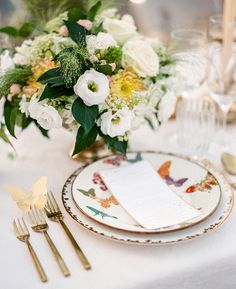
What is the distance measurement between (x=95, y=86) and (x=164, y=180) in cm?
28

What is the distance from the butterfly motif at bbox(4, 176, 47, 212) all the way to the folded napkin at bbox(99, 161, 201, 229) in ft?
0.51

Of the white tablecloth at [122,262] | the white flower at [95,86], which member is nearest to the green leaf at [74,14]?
the white flower at [95,86]

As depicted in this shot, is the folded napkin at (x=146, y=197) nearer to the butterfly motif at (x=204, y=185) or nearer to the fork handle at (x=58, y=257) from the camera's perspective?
the butterfly motif at (x=204, y=185)

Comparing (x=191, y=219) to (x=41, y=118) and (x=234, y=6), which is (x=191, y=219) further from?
(x=234, y=6)

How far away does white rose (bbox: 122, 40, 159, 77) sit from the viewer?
99 cm

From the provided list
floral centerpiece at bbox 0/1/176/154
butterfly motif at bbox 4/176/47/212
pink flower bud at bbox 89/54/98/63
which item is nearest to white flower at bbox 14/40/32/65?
floral centerpiece at bbox 0/1/176/154

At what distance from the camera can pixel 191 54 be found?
4.00 ft

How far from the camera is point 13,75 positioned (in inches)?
39.3

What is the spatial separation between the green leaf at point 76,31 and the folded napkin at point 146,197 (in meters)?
0.31

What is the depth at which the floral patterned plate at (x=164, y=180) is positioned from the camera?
86 centimetres

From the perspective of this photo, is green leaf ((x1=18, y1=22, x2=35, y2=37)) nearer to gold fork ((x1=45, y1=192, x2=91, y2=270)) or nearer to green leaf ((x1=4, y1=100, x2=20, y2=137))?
green leaf ((x1=4, y1=100, x2=20, y2=137))

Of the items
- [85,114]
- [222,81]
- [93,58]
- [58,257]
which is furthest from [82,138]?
[222,81]

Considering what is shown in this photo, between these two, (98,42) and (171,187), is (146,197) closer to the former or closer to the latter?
(171,187)

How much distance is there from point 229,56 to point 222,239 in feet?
2.13
